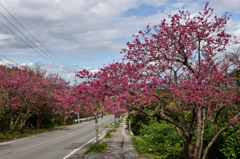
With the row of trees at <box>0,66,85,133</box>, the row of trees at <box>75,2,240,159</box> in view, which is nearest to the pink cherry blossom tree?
the row of trees at <box>75,2,240,159</box>

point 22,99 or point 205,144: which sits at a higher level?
point 22,99

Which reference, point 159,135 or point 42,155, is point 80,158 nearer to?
point 42,155

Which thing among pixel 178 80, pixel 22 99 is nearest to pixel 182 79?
pixel 178 80

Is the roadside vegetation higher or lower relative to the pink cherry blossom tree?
lower

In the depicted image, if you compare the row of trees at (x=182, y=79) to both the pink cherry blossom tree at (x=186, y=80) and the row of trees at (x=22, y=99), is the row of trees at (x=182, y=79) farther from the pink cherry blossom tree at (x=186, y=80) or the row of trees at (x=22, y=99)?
the row of trees at (x=22, y=99)

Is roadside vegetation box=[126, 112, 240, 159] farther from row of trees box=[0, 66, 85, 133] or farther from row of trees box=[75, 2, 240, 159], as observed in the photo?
row of trees box=[0, 66, 85, 133]

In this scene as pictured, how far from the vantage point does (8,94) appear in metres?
22.3

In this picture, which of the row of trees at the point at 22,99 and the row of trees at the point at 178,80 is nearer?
the row of trees at the point at 178,80

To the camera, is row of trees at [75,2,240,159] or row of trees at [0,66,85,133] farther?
row of trees at [0,66,85,133]

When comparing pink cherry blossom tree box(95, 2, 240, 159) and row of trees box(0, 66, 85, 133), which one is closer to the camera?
pink cherry blossom tree box(95, 2, 240, 159)

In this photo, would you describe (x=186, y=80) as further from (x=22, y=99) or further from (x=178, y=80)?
(x=22, y=99)

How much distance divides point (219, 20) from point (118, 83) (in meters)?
3.97

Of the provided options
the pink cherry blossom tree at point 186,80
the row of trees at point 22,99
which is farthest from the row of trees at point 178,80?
the row of trees at point 22,99

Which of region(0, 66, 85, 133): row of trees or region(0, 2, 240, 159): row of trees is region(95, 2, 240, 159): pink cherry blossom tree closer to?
region(0, 2, 240, 159): row of trees
